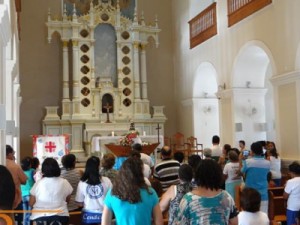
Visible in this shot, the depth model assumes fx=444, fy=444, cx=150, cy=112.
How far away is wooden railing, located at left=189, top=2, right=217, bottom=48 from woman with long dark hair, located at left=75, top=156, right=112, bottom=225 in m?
10.9

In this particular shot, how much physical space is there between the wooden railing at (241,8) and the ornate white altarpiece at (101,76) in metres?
4.99

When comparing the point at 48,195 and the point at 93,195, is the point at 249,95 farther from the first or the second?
the point at 48,195

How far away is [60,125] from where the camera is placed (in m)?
16.8

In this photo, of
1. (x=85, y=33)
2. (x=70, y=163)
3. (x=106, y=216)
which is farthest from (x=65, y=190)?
(x=85, y=33)

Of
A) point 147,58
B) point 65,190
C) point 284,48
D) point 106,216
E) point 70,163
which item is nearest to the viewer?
point 106,216

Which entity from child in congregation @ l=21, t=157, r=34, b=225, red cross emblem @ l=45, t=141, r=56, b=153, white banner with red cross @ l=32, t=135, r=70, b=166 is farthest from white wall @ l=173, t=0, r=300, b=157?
child in congregation @ l=21, t=157, r=34, b=225

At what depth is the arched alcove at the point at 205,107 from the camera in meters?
16.7

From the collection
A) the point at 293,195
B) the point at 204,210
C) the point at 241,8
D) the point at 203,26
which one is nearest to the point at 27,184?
the point at 293,195

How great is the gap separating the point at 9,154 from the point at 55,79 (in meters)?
12.2

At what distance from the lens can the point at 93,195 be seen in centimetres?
461

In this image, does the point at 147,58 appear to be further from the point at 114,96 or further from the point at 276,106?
the point at 276,106

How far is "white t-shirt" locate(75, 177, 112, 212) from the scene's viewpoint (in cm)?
460

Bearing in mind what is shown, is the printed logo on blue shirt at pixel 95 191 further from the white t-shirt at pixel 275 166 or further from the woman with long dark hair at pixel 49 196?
the white t-shirt at pixel 275 166

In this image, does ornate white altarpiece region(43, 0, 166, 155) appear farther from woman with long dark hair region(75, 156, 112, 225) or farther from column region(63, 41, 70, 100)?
woman with long dark hair region(75, 156, 112, 225)
